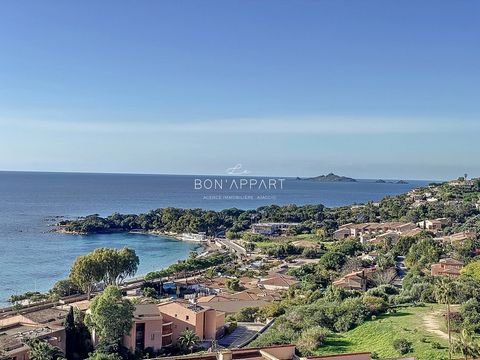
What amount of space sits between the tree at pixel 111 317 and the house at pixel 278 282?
17930 mm

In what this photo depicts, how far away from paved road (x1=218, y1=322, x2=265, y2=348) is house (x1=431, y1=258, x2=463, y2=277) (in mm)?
14414

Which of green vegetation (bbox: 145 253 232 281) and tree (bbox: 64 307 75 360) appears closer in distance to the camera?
tree (bbox: 64 307 75 360)

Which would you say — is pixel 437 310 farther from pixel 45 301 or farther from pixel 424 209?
pixel 424 209

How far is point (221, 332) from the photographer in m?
26.1

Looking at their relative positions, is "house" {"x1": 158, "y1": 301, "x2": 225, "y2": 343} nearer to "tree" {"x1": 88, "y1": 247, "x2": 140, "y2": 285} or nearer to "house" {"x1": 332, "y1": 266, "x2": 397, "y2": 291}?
"tree" {"x1": 88, "y1": 247, "x2": 140, "y2": 285}

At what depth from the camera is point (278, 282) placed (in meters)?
39.9

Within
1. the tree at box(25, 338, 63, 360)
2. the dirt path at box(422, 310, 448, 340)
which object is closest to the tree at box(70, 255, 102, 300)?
the tree at box(25, 338, 63, 360)

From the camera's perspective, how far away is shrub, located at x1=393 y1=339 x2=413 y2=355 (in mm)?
19705

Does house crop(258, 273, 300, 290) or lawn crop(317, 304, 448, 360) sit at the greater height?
lawn crop(317, 304, 448, 360)

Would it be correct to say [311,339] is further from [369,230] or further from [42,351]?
[369,230]

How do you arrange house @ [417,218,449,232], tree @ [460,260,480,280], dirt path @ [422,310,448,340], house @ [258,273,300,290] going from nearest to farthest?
1. dirt path @ [422,310,448,340]
2. tree @ [460,260,480,280]
3. house @ [258,273,300,290]
4. house @ [417,218,449,232]

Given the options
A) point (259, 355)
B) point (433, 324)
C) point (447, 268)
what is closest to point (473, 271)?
point (447, 268)

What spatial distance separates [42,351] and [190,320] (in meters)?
7.19

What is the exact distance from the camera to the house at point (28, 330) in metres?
20.2
